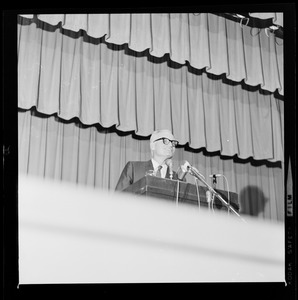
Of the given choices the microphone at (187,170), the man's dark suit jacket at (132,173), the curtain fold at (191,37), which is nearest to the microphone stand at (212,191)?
the microphone at (187,170)

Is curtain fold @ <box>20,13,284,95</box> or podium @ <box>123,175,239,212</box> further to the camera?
curtain fold @ <box>20,13,284,95</box>

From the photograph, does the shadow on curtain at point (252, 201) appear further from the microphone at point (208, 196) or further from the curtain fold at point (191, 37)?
the curtain fold at point (191, 37)

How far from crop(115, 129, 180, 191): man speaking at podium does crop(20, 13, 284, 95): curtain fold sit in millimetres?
448

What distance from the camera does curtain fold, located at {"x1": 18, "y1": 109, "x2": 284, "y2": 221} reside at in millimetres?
3480

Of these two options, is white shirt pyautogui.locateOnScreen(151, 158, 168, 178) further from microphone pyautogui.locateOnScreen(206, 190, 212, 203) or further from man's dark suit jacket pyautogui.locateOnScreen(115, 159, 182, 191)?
microphone pyautogui.locateOnScreen(206, 190, 212, 203)

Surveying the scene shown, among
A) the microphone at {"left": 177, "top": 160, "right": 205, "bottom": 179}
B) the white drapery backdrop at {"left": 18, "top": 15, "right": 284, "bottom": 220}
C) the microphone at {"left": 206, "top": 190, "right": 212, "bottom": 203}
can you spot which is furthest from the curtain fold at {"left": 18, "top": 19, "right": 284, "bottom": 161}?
the microphone at {"left": 206, "top": 190, "right": 212, "bottom": 203}

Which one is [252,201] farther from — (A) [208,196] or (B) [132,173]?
(B) [132,173]

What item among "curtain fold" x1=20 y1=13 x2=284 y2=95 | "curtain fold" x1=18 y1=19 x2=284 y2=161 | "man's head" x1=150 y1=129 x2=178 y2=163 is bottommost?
"man's head" x1=150 y1=129 x2=178 y2=163

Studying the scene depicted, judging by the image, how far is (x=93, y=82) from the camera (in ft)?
11.5

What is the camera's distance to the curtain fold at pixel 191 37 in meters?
3.54

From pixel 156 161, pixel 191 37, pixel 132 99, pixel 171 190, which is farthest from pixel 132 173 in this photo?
pixel 191 37

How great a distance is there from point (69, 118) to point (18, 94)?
31 cm

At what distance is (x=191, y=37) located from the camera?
11.6 feet

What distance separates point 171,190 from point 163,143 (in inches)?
11.8
